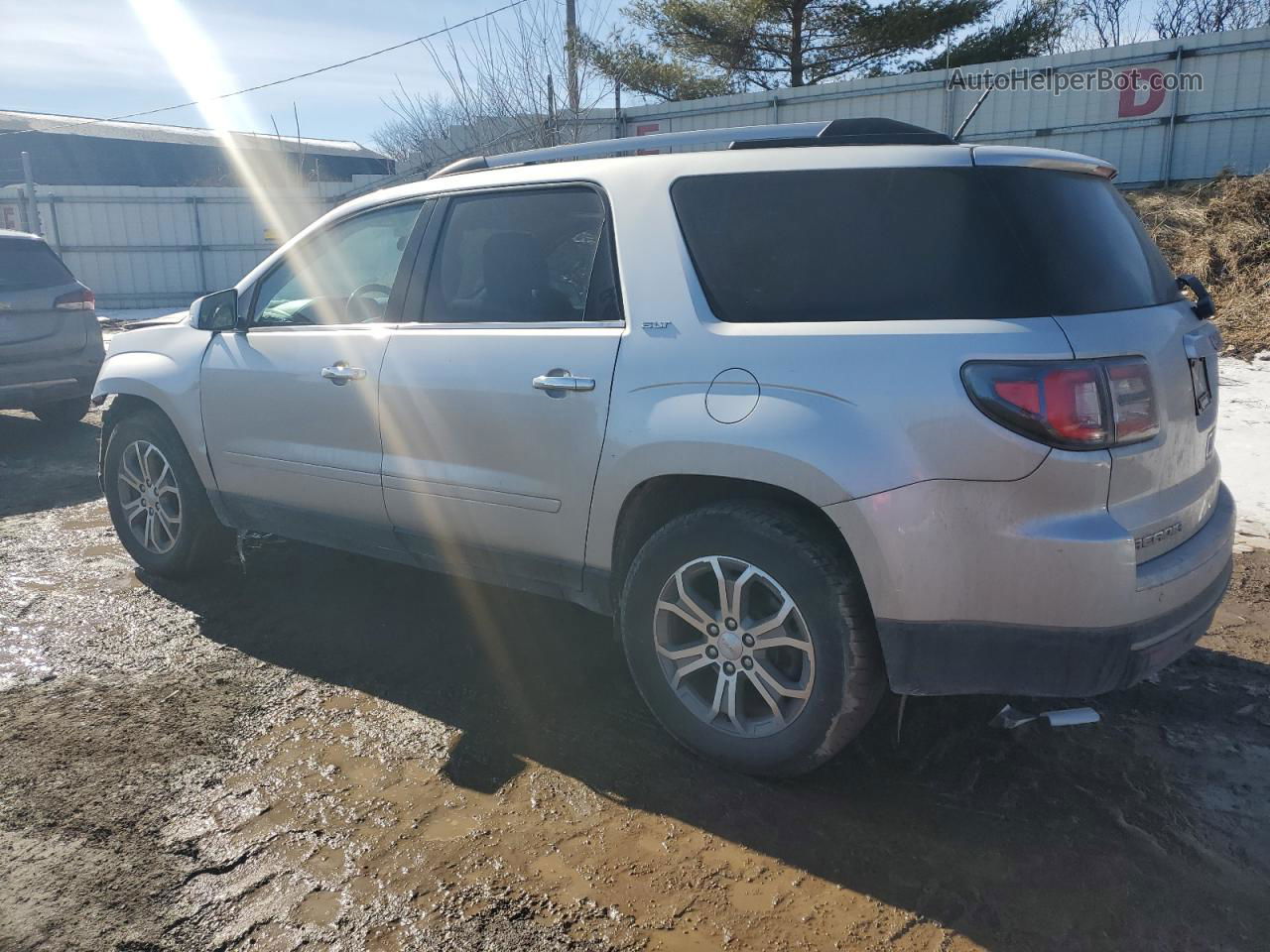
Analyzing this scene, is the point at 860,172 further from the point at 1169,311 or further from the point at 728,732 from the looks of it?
the point at 728,732

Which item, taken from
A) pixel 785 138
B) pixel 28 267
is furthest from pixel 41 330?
pixel 785 138

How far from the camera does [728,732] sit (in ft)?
9.83

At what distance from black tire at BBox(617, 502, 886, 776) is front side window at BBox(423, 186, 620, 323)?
819 mm

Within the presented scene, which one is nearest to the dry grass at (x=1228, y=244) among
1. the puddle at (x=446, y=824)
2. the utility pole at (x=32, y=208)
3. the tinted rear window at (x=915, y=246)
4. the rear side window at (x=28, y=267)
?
the tinted rear window at (x=915, y=246)

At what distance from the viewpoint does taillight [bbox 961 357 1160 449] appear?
2453 mm

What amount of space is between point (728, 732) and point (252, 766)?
154cm

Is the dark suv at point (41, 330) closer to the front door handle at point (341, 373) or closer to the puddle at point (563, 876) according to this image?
the front door handle at point (341, 373)

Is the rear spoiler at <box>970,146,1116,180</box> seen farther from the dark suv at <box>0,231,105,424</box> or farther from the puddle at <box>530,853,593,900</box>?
the dark suv at <box>0,231,105,424</box>

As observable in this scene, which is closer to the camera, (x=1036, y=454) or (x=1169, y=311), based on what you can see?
(x=1036, y=454)

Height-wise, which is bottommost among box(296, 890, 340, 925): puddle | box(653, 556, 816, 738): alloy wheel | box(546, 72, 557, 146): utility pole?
box(296, 890, 340, 925): puddle

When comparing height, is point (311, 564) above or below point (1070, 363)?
below

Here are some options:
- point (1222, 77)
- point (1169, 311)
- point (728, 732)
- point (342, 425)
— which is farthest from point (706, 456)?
point (1222, 77)

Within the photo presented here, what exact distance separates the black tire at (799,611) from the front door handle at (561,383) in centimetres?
55

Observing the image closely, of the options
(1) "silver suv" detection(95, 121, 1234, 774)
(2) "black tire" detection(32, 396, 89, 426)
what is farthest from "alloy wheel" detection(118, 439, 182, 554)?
(2) "black tire" detection(32, 396, 89, 426)
